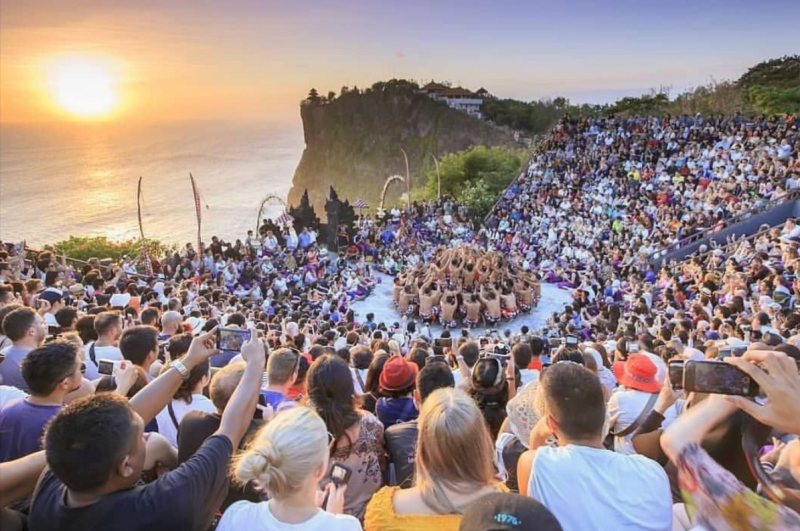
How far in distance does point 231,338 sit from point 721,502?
2458 mm

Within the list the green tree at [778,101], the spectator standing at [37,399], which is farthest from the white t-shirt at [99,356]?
the green tree at [778,101]

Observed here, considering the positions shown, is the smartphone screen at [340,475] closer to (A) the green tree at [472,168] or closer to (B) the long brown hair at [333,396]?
(B) the long brown hair at [333,396]

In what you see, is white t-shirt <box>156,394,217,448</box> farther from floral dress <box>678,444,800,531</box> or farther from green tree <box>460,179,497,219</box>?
green tree <box>460,179,497,219</box>

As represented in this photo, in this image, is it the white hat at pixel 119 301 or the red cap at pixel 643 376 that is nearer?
the red cap at pixel 643 376

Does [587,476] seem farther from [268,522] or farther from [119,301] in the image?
[119,301]

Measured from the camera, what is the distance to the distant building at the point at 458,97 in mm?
69500

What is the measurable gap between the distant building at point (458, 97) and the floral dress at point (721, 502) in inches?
2706

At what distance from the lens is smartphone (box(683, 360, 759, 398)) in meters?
2.15

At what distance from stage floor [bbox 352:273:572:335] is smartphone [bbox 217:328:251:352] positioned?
1272cm

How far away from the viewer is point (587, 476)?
7.73 ft

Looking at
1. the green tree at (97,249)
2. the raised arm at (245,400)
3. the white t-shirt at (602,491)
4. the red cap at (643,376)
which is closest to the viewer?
the white t-shirt at (602,491)

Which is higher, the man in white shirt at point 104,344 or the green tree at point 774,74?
the green tree at point 774,74

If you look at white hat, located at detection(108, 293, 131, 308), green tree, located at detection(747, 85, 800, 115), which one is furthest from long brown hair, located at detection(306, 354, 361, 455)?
green tree, located at detection(747, 85, 800, 115)

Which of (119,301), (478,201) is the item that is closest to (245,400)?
(119,301)
